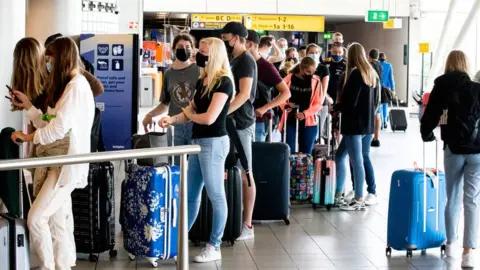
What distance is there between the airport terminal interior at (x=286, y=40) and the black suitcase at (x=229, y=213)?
0.35 ft

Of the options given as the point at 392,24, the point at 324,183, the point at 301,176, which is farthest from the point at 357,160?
the point at 392,24

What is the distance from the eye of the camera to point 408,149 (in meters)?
16.6

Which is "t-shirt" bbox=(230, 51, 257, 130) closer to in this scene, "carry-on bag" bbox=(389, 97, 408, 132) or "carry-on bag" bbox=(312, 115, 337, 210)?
"carry-on bag" bbox=(312, 115, 337, 210)

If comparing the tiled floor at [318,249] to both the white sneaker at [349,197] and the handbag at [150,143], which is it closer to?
the white sneaker at [349,197]

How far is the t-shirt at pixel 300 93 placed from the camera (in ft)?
32.6

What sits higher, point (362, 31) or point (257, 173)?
point (362, 31)

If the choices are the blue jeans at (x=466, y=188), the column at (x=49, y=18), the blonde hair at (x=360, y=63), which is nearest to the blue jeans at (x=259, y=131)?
the blonde hair at (x=360, y=63)

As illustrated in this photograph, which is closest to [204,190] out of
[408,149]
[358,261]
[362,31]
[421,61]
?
[358,261]

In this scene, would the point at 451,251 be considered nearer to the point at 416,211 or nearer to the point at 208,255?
the point at 416,211

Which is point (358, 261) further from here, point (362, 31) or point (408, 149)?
point (362, 31)

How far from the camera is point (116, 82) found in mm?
14102

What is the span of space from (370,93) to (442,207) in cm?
216

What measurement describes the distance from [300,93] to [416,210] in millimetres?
3333

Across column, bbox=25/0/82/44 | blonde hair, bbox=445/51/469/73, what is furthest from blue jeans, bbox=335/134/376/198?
column, bbox=25/0/82/44
